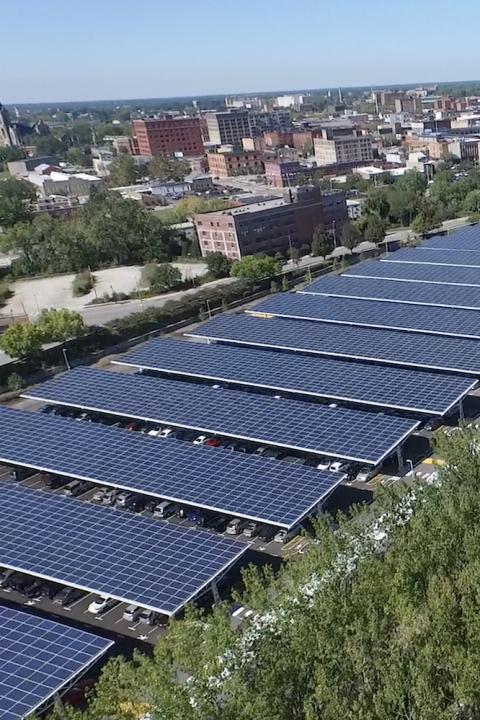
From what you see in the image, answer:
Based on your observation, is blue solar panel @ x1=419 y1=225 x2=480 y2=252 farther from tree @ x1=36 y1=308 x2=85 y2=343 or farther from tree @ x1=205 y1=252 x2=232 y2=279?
tree @ x1=36 y1=308 x2=85 y2=343

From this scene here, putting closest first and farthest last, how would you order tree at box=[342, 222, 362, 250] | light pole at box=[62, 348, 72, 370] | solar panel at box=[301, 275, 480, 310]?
solar panel at box=[301, 275, 480, 310] → light pole at box=[62, 348, 72, 370] → tree at box=[342, 222, 362, 250]

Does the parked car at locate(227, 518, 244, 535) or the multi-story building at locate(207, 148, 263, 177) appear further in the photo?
the multi-story building at locate(207, 148, 263, 177)

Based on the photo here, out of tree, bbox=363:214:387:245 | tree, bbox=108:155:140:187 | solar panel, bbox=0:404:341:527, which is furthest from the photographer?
tree, bbox=108:155:140:187

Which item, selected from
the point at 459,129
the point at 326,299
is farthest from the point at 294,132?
the point at 326,299

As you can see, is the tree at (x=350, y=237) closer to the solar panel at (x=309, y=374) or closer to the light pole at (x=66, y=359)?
the solar panel at (x=309, y=374)

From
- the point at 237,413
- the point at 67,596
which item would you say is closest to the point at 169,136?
the point at 237,413

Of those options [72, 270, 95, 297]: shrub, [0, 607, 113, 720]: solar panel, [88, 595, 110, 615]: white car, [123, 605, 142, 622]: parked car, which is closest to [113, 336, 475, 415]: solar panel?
[123, 605, 142, 622]: parked car

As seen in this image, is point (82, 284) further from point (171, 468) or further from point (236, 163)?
point (236, 163)

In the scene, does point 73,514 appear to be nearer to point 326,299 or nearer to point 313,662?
point 313,662
